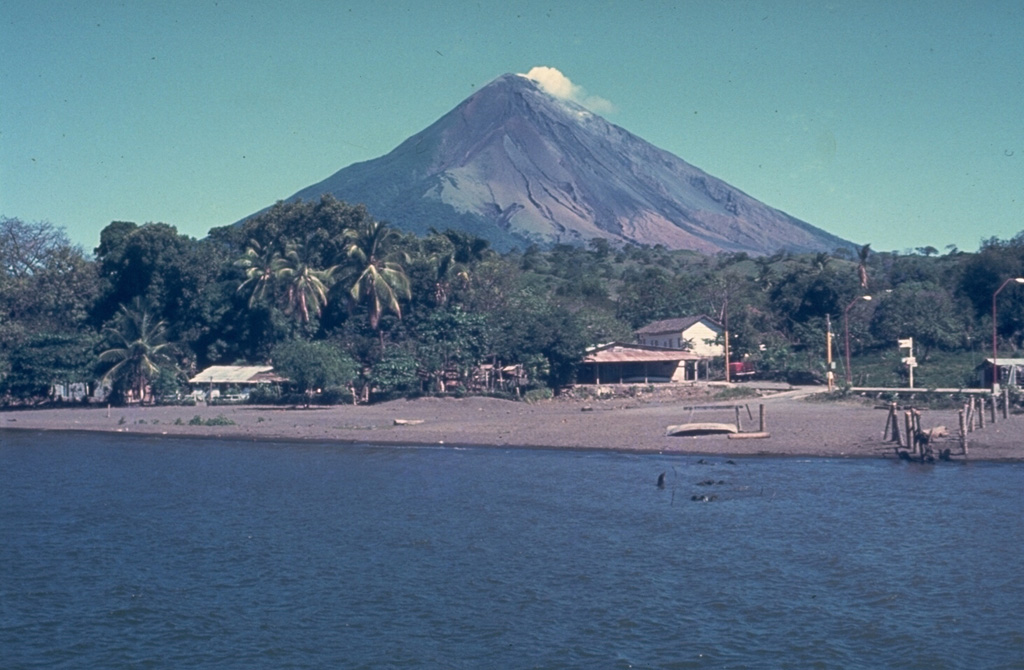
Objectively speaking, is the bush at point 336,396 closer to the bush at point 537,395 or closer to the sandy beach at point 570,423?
the sandy beach at point 570,423

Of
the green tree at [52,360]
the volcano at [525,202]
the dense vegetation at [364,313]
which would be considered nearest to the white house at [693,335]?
the dense vegetation at [364,313]

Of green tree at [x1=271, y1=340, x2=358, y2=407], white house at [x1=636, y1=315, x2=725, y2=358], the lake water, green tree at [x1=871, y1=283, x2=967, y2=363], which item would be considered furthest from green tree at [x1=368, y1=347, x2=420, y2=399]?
green tree at [x1=871, y1=283, x2=967, y2=363]

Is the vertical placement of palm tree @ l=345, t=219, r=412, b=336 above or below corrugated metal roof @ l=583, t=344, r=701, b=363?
above

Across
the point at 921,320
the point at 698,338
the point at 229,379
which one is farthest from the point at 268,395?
the point at 921,320

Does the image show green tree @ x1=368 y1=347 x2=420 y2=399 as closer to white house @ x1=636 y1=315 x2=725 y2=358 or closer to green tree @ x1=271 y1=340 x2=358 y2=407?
green tree @ x1=271 y1=340 x2=358 y2=407

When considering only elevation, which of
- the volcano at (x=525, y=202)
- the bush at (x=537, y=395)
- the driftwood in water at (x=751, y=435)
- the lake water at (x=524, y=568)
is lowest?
the lake water at (x=524, y=568)

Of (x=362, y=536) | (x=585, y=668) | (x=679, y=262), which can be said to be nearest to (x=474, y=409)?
(x=362, y=536)
